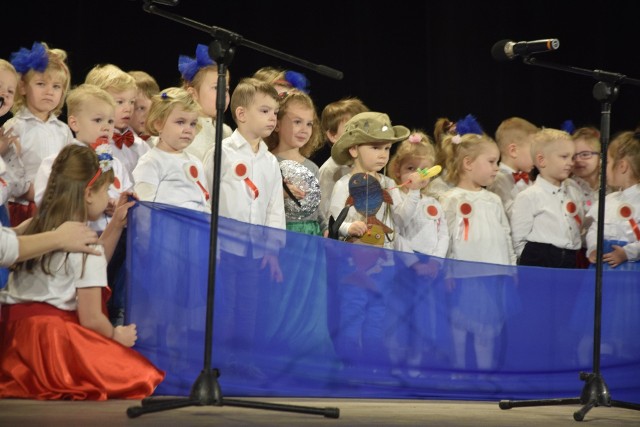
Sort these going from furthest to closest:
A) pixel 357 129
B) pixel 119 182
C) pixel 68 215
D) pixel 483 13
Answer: pixel 483 13 → pixel 357 129 → pixel 119 182 → pixel 68 215

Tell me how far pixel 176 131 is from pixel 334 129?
1.51m

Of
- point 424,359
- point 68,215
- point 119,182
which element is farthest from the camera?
point 119,182

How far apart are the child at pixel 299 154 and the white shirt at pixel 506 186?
1343 mm

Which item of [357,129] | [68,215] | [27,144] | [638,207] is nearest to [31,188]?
[27,144]

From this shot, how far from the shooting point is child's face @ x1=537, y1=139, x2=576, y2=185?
20.9 feet

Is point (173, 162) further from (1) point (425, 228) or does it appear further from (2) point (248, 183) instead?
(1) point (425, 228)

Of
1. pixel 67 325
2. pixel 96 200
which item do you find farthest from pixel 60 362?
pixel 96 200

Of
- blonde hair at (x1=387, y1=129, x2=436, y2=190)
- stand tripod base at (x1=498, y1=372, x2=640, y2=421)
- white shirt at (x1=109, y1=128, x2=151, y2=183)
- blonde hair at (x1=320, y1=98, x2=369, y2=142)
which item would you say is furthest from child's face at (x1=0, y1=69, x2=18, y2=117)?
stand tripod base at (x1=498, y1=372, x2=640, y2=421)

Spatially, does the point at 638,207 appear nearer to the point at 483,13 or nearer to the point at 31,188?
the point at 483,13

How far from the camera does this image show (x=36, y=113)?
17.6 feet

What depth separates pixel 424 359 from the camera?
4.88 metres

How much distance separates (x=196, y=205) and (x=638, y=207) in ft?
8.85

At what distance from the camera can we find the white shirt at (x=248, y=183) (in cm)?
524

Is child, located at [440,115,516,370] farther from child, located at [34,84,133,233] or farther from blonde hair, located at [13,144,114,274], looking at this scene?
blonde hair, located at [13,144,114,274]
